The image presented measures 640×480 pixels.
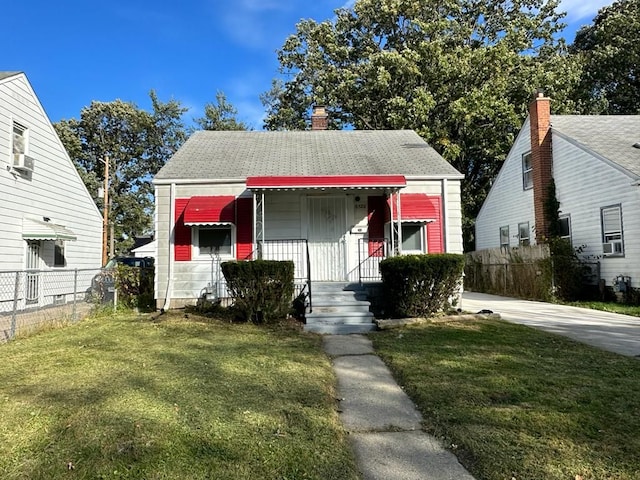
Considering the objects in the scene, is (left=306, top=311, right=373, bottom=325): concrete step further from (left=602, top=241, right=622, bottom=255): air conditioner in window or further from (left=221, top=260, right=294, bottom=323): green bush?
(left=602, top=241, right=622, bottom=255): air conditioner in window

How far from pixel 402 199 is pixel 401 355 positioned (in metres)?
5.38

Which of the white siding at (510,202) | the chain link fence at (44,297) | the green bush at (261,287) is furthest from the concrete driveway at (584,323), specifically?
the chain link fence at (44,297)

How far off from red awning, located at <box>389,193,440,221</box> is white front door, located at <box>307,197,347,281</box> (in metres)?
1.51

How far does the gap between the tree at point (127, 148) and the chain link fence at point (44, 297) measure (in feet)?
71.3

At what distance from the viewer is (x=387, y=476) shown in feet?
9.32

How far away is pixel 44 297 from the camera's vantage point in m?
12.4

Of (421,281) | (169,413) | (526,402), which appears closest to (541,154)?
(421,281)

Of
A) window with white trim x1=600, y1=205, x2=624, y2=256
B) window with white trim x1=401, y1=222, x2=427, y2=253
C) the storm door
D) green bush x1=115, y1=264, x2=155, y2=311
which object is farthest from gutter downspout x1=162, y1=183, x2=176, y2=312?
window with white trim x1=600, y1=205, x2=624, y2=256

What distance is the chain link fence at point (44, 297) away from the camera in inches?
327

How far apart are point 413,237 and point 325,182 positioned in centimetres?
284

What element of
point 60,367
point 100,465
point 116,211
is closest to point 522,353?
point 100,465

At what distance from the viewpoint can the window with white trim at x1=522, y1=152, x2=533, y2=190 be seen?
16.5m

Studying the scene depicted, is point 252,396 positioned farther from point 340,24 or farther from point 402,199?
point 340,24

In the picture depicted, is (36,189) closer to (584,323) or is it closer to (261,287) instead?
(261,287)
